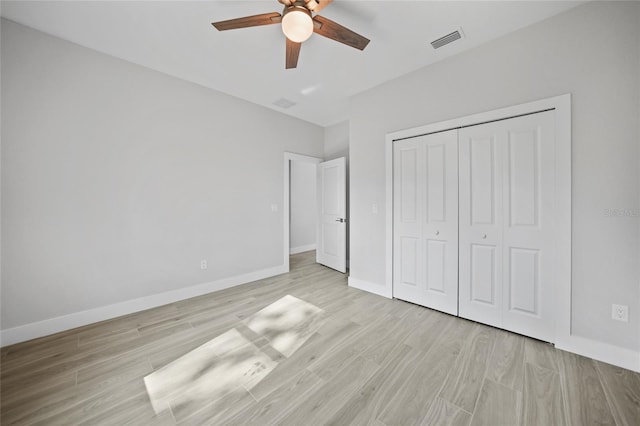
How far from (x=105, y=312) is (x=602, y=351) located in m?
4.59

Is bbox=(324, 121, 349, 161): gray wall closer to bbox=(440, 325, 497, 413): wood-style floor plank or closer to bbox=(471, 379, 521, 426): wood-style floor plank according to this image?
bbox=(440, 325, 497, 413): wood-style floor plank

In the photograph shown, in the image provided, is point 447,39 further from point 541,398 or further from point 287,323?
point 287,323

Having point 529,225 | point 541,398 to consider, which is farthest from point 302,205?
point 541,398

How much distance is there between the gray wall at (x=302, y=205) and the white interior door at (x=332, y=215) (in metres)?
1.53

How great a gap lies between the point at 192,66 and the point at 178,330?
2.97 meters

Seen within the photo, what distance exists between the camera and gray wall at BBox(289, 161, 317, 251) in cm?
620

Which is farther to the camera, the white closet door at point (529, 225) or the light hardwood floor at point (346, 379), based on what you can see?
the white closet door at point (529, 225)

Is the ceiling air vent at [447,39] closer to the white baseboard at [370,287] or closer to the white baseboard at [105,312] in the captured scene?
the white baseboard at [370,287]

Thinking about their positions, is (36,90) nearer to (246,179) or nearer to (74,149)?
(74,149)

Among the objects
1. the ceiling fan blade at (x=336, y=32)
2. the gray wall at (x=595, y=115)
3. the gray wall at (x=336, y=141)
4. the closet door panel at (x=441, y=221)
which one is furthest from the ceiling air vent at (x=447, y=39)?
the gray wall at (x=336, y=141)

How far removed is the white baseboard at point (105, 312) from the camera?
2.09 meters

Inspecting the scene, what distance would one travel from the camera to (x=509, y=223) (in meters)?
2.20

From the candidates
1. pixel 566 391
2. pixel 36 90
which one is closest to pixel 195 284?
pixel 36 90

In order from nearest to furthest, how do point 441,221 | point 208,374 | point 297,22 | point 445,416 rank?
point 445,416
point 297,22
point 208,374
point 441,221
